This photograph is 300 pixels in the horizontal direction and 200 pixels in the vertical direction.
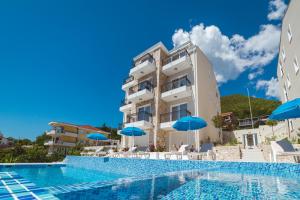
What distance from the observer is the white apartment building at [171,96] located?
63.4ft

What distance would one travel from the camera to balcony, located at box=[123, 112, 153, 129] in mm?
20641

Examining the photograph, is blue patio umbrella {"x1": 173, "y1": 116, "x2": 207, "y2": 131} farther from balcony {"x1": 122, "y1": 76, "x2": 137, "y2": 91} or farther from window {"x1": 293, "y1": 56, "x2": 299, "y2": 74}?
balcony {"x1": 122, "y1": 76, "x2": 137, "y2": 91}

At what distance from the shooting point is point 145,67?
23.0 meters

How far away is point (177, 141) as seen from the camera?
19.9 m

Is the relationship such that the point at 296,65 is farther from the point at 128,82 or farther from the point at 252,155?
the point at 128,82

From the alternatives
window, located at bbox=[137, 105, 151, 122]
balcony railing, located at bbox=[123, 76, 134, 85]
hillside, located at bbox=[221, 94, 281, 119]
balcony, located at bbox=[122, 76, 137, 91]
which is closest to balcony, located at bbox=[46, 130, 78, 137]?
balcony, located at bbox=[122, 76, 137, 91]

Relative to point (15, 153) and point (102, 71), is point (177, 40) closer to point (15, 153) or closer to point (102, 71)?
point (102, 71)

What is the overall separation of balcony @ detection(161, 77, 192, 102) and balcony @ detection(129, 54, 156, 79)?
276cm

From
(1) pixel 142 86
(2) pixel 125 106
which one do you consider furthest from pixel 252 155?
(2) pixel 125 106

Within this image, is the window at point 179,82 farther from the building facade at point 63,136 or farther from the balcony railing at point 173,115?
the building facade at point 63,136

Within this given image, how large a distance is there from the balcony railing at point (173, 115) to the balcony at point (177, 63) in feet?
15.6

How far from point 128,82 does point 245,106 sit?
20939 millimetres

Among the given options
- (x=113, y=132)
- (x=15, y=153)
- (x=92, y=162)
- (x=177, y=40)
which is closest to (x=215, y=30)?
(x=177, y=40)

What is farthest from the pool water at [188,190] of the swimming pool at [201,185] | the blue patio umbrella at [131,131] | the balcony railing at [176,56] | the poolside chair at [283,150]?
the balcony railing at [176,56]
